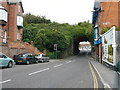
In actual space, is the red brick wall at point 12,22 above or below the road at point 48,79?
above

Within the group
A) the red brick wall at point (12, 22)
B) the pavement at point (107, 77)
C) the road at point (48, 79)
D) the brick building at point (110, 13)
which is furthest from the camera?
the brick building at point (110, 13)

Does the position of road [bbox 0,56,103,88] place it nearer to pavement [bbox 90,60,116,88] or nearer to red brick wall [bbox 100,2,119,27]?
pavement [bbox 90,60,116,88]

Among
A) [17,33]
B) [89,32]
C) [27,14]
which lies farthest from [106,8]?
[27,14]

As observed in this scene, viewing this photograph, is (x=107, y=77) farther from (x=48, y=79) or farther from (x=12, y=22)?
(x=12, y=22)

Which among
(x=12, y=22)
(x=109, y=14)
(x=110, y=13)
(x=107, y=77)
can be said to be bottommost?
(x=107, y=77)

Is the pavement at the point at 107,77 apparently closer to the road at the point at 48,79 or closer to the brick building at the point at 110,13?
the road at the point at 48,79

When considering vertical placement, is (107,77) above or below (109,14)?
below

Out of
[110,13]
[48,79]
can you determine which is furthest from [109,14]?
[48,79]

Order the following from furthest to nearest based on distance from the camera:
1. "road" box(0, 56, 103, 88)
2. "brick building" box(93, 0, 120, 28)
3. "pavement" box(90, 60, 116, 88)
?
"brick building" box(93, 0, 120, 28) < "pavement" box(90, 60, 116, 88) < "road" box(0, 56, 103, 88)

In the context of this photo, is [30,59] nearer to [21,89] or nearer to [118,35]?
[118,35]

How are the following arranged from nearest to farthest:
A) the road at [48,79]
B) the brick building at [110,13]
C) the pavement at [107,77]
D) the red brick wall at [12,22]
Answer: the road at [48,79] → the pavement at [107,77] → the red brick wall at [12,22] → the brick building at [110,13]

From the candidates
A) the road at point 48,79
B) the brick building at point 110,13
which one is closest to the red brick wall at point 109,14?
the brick building at point 110,13

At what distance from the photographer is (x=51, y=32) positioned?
4338cm

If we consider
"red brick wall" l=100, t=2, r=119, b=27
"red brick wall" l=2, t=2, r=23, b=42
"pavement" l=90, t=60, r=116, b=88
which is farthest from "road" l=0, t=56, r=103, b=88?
"red brick wall" l=100, t=2, r=119, b=27
